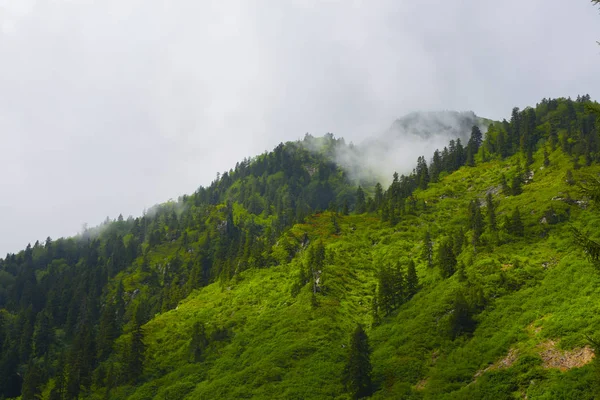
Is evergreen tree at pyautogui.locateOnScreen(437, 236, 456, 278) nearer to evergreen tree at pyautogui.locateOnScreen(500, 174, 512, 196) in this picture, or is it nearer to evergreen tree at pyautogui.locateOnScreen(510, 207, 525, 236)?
evergreen tree at pyautogui.locateOnScreen(510, 207, 525, 236)

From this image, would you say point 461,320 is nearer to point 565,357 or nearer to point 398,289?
point 565,357

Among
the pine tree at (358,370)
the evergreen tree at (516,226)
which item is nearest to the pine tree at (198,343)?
the pine tree at (358,370)

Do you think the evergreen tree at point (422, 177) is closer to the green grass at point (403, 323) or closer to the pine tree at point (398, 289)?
the green grass at point (403, 323)

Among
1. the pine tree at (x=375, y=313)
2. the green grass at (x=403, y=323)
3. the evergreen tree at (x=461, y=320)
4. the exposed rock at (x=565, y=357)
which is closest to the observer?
the exposed rock at (x=565, y=357)

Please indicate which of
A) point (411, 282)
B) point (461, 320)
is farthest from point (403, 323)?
point (411, 282)

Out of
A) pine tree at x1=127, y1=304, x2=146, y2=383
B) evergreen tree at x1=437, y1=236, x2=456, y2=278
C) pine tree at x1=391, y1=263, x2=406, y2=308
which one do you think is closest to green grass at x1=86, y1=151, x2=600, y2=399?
evergreen tree at x1=437, y1=236, x2=456, y2=278

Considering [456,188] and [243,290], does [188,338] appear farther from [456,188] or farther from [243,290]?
[456,188]

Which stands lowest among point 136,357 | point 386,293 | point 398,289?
point 136,357

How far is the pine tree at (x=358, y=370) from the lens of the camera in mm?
50906

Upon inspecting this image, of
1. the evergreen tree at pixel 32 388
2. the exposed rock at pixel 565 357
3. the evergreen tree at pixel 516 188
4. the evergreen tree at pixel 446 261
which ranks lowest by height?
the exposed rock at pixel 565 357

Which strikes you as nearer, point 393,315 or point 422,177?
point 393,315

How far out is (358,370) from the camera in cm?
5175

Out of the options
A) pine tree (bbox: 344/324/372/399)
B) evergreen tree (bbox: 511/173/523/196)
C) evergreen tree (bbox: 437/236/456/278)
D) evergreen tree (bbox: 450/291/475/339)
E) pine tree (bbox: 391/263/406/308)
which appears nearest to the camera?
pine tree (bbox: 344/324/372/399)

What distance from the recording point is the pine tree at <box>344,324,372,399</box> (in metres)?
50.9
